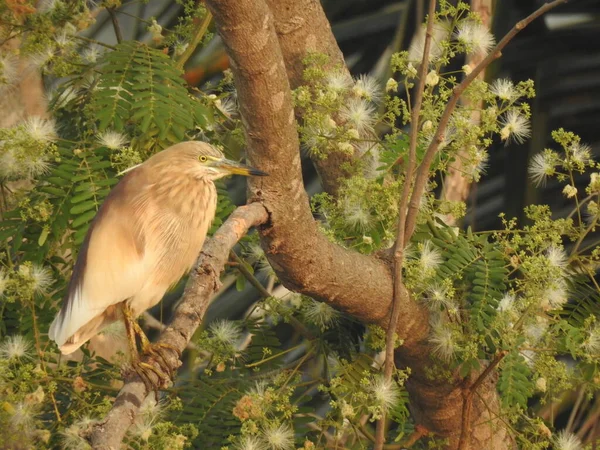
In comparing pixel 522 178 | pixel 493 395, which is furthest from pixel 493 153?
pixel 493 395

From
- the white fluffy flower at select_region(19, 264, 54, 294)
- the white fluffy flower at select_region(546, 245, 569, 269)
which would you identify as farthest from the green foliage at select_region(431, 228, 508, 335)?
the white fluffy flower at select_region(19, 264, 54, 294)

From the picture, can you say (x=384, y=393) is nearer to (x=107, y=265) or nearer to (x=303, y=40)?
(x=107, y=265)

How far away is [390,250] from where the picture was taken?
108 inches

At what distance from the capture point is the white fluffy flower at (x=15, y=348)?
2.40 meters

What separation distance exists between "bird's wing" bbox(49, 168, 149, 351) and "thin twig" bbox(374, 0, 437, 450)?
55cm

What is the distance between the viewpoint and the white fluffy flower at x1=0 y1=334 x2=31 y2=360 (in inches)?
94.5

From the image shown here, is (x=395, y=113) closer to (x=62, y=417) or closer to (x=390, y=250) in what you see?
(x=390, y=250)

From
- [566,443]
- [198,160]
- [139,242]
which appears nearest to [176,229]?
[139,242]

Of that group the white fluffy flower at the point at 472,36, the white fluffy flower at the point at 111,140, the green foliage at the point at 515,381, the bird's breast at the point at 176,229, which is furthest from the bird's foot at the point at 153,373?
the white fluffy flower at the point at 472,36

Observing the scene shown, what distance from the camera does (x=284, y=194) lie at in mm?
2318

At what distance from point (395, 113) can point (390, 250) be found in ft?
1.41

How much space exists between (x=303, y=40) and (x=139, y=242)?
866 mm

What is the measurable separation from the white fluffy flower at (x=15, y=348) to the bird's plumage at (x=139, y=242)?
0.11 metres

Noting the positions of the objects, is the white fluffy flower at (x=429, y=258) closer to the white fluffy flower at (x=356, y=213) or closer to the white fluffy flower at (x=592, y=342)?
the white fluffy flower at (x=356, y=213)
